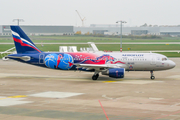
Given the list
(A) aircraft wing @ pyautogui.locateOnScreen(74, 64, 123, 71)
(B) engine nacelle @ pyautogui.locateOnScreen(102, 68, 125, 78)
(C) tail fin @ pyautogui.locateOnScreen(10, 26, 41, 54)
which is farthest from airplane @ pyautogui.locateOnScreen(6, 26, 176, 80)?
(B) engine nacelle @ pyautogui.locateOnScreen(102, 68, 125, 78)

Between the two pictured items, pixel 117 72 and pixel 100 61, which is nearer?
pixel 117 72

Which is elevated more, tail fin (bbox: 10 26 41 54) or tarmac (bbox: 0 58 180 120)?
tail fin (bbox: 10 26 41 54)

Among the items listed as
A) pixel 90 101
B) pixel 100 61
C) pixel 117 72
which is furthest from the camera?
pixel 100 61

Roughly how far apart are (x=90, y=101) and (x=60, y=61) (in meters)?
16.8

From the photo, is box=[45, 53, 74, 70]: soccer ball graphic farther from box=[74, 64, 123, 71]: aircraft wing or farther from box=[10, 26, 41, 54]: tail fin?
box=[10, 26, 41, 54]: tail fin

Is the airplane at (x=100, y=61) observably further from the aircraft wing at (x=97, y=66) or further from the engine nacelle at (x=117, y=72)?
the engine nacelle at (x=117, y=72)

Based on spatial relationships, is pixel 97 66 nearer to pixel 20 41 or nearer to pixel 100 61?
pixel 100 61

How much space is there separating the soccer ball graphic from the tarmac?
4242 mm

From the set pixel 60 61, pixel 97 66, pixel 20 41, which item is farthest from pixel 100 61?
pixel 20 41

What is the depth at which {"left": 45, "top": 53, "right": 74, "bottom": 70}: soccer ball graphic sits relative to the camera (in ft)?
140

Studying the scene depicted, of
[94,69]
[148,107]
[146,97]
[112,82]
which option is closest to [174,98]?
[146,97]

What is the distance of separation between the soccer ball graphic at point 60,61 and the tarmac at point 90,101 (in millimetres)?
4242

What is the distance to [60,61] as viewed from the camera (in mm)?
42594

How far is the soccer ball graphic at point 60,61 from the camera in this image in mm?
42562
